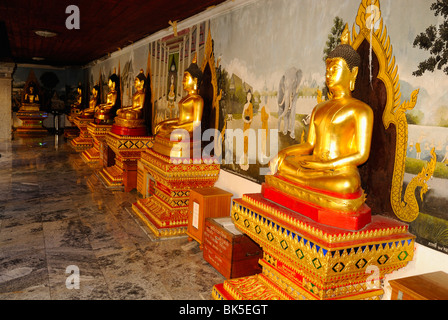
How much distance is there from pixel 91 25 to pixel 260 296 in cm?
496

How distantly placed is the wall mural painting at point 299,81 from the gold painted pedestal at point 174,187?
0.89 feet

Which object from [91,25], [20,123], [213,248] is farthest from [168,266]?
[20,123]

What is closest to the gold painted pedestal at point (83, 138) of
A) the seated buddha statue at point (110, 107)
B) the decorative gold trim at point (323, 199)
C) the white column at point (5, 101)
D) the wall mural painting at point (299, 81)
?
the seated buddha statue at point (110, 107)

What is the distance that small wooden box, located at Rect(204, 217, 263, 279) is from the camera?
9.73ft

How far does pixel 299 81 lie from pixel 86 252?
95.5 inches

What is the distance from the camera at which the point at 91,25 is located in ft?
18.6

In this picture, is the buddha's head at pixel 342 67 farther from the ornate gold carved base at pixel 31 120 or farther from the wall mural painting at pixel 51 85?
the wall mural painting at pixel 51 85

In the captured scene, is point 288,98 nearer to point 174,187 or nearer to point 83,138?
point 174,187

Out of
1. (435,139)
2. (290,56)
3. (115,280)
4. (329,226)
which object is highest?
(290,56)

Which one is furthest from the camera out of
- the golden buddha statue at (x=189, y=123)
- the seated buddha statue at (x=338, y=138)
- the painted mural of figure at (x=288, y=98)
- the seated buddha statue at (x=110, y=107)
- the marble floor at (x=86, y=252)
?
the seated buddha statue at (x=110, y=107)

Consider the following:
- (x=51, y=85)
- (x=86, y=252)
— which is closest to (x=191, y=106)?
(x=86, y=252)

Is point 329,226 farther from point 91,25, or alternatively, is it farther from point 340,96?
point 91,25

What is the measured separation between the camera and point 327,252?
181 cm

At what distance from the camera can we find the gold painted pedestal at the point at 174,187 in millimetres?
3979
